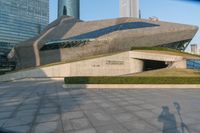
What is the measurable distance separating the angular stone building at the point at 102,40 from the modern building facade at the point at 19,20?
188 feet

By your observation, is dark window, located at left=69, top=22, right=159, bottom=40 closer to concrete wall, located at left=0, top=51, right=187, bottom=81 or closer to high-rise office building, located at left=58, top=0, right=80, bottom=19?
concrete wall, located at left=0, top=51, right=187, bottom=81

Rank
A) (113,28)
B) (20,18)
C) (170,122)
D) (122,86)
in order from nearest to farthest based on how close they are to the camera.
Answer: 1. (170,122)
2. (122,86)
3. (113,28)
4. (20,18)

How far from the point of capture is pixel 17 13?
102 m

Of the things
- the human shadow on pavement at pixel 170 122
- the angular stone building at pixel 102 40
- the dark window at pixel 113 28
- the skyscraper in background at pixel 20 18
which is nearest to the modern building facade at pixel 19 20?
the skyscraper in background at pixel 20 18

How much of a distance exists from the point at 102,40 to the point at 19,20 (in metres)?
76.5

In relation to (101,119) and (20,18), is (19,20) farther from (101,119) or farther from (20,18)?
(101,119)

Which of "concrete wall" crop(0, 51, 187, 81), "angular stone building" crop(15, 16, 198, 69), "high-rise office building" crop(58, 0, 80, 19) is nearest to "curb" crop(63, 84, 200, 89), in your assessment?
"concrete wall" crop(0, 51, 187, 81)

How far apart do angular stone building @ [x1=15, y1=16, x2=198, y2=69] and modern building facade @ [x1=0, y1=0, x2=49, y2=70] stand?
5727 cm

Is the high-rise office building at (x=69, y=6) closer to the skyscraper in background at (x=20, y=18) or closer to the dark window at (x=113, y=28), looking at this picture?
the skyscraper in background at (x=20, y=18)

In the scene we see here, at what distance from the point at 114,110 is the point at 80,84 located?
954 cm

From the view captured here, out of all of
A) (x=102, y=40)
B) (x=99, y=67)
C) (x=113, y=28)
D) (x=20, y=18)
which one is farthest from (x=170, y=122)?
(x=20, y=18)

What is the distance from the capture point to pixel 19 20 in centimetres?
10306

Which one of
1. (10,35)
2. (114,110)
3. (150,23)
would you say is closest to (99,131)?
(114,110)

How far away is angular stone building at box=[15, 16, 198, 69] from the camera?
37.5m
